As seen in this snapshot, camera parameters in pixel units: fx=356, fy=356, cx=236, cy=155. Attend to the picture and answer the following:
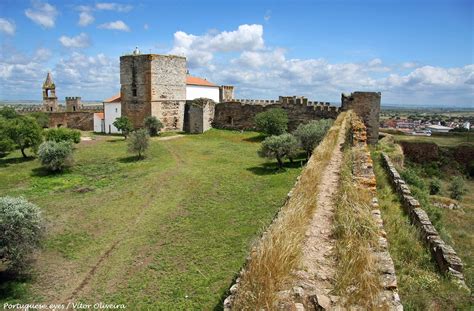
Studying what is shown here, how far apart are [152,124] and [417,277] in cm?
2552

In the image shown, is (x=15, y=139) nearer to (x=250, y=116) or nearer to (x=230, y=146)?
(x=230, y=146)

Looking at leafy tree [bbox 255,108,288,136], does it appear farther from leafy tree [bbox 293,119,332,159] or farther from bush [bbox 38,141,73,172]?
bush [bbox 38,141,73,172]

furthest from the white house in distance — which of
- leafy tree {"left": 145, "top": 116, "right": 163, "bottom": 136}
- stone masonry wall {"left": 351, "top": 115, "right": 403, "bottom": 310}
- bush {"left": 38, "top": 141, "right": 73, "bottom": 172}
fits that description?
stone masonry wall {"left": 351, "top": 115, "right": 403, "bottom": 310}

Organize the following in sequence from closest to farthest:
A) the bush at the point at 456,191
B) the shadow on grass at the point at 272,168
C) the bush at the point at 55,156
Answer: the shadow on grass at the point at 272,168
the bush at the point at 55,156
the bush at the point at 456,191

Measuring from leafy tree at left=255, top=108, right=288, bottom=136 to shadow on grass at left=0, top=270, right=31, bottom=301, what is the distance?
19273 mm

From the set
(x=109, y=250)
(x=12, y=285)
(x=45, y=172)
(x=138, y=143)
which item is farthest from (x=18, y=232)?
(x=138, y=143)

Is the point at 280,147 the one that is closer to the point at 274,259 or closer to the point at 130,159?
the point at 130,159

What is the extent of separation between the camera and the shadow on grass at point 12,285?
8.30 meters

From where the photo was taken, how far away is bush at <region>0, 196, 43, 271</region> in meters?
9.09

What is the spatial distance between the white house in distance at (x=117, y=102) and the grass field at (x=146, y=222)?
8858 millimetres

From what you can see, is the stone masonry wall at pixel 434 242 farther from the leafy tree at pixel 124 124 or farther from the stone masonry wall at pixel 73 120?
the stone masonry wall at pixel 73 120

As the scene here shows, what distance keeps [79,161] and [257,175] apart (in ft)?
36.3

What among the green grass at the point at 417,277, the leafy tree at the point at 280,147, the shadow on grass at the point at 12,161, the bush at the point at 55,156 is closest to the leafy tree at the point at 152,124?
the shadow on grass at the point at 12,161

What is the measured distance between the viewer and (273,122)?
25891 mm
